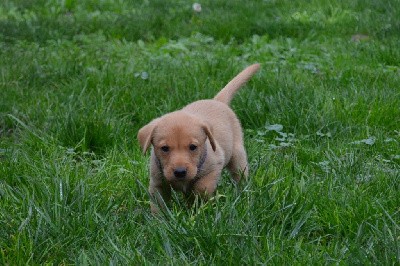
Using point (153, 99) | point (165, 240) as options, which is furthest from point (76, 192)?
point (153, 99)

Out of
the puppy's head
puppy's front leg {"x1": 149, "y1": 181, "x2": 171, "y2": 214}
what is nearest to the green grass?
puppy's front leg {"x1": 149, "y1": 181, "x2": 171, "y2": 214}

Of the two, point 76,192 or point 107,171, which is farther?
point 107,171

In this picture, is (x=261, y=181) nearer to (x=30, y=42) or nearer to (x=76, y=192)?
(x=76, y=192)

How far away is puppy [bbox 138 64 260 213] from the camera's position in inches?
153

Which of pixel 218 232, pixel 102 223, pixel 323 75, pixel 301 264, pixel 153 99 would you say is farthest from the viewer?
pixel 323 75

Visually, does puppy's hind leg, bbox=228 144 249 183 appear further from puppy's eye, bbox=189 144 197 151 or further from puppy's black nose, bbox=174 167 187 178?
puppy's black nose, bbox=174 167 187 178

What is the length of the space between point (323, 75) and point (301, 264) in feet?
13.0

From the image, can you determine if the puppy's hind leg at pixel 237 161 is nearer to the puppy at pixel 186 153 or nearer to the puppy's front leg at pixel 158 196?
the puppy at pixel 186 153

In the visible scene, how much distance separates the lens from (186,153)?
3910mm

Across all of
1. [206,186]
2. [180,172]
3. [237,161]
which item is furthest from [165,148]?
[237,161]

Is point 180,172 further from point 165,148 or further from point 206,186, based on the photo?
point 206,186

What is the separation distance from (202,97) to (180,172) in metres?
2.28

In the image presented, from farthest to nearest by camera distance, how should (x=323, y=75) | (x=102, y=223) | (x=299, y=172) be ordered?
(x=323, y=75) → (x=299, y=172) → (x=102, y=223)

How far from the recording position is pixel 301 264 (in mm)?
3131
